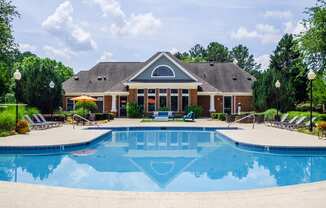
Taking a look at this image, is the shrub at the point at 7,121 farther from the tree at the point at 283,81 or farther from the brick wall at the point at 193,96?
the brick wall at the point at 193,96

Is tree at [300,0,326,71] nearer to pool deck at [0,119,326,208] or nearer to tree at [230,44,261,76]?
pool deck at [0,119,326,208]

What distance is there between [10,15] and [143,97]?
14539 mm

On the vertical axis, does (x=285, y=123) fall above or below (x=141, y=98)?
below

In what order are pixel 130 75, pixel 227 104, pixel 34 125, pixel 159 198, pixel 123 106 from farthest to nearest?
pixel 227 104 → pixel 130 75 → pixel 123 106 → pixel 34 125 → pixel 159 198

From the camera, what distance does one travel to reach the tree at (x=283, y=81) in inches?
1330

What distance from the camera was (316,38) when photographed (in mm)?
26688

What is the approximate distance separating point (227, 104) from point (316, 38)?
15.6m

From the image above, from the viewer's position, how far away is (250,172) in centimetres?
1215

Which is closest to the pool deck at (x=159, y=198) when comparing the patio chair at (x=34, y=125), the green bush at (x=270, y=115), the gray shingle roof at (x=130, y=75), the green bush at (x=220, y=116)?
the patio chair at (x=34, y=125)

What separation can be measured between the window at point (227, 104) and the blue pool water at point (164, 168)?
22561mm

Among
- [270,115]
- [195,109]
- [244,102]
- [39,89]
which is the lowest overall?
[270,115]

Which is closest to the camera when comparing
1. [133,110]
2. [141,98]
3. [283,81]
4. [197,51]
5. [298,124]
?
[298,124]

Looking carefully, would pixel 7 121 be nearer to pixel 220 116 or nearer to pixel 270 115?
pixel 270 115

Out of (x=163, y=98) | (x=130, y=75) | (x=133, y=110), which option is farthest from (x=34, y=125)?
(x=130, y=75)
